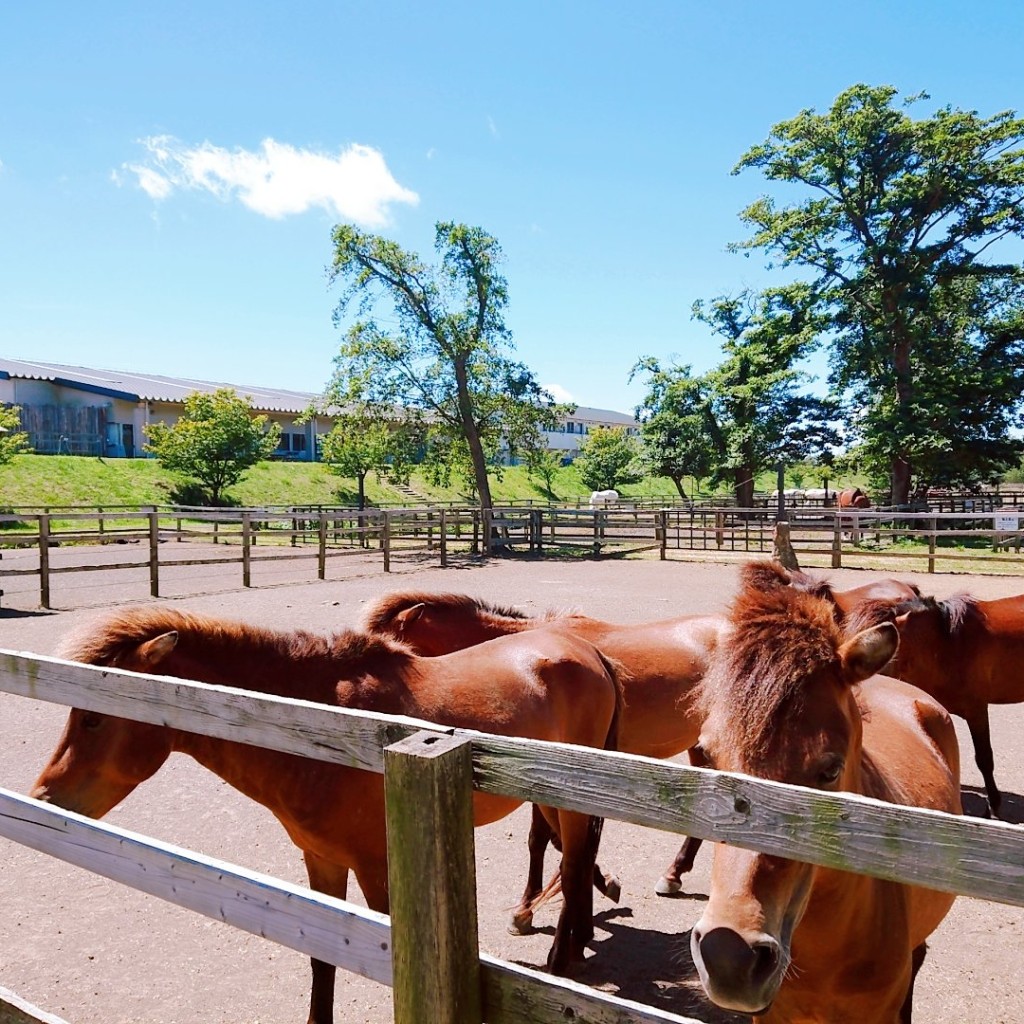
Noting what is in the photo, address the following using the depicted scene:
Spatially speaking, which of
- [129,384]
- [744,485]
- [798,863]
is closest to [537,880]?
[798,863]

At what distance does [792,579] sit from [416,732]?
145 centimetres

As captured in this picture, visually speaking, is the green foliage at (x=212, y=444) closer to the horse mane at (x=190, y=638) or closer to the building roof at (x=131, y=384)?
the building roof at (x=131, y=384)

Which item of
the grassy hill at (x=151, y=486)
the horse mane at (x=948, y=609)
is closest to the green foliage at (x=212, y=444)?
the grassy hill at (x=151, y=486)

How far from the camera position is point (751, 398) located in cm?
3050

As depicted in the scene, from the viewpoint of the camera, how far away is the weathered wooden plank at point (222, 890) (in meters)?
Result: 1.71

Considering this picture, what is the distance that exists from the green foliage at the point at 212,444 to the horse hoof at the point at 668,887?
107ft

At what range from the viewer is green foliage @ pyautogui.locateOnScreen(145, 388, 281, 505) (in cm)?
3334

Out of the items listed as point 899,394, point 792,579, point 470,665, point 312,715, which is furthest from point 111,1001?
point 899,394

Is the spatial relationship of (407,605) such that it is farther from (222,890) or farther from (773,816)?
(773,816)

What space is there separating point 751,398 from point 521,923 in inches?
1148

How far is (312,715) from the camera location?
6.07ft

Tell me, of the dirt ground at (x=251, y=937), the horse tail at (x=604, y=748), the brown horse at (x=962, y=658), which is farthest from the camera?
the brown horse at (x=962, y=658)

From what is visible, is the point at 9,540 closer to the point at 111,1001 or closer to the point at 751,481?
the point at 111,1001

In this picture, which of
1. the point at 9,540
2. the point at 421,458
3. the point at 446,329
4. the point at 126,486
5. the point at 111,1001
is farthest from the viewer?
the point at 126,486
